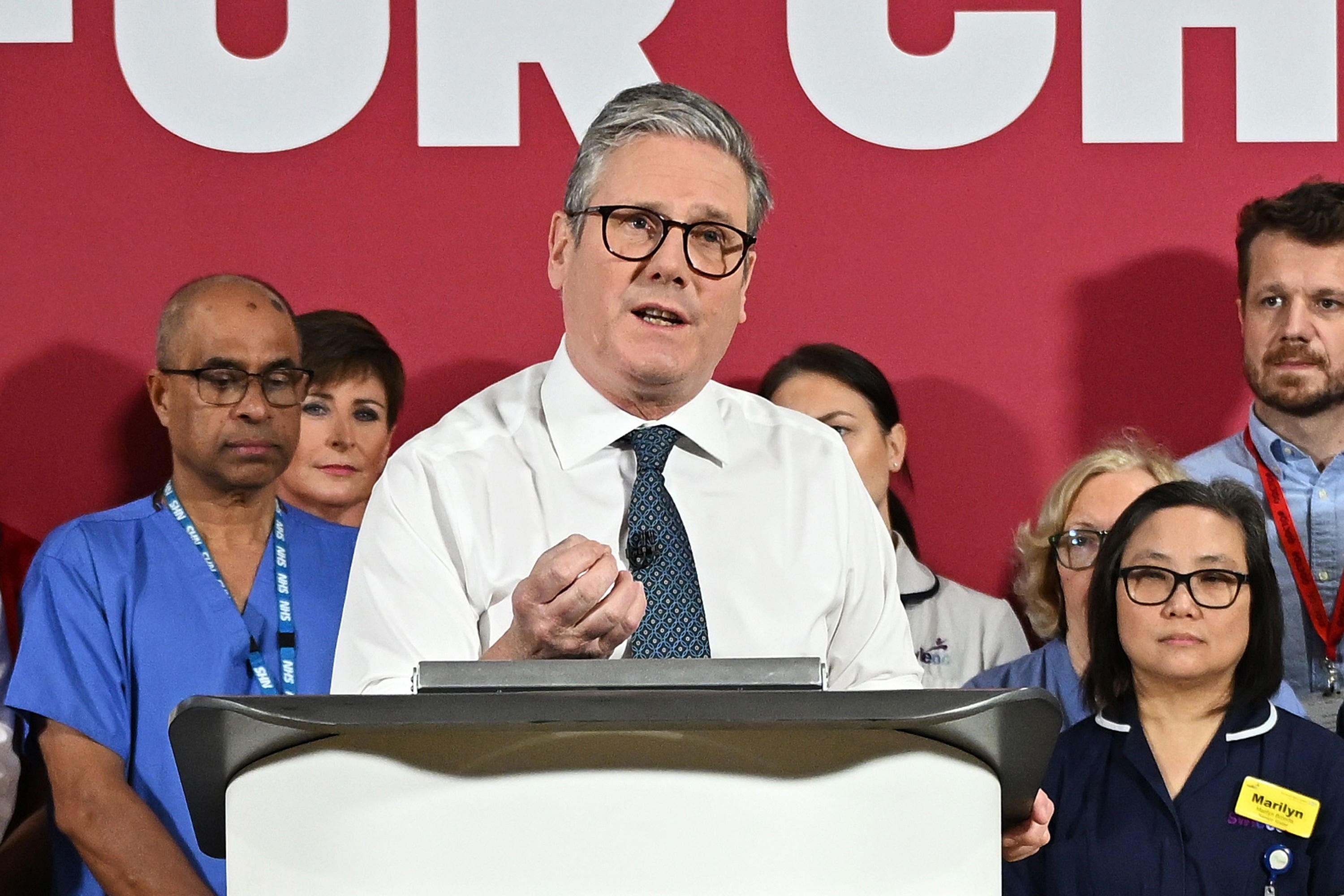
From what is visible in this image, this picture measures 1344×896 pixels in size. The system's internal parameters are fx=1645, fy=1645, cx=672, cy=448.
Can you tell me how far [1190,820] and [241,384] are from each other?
1.62 m

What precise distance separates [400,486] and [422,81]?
1.73 meters

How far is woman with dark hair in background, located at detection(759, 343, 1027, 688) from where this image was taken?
3021 mm

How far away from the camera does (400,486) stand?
1.70 meters

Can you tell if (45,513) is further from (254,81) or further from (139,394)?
(254,81)

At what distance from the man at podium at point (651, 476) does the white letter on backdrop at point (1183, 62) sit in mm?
1650

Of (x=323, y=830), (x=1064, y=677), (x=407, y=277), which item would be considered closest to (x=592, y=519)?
(x=323, y=830)

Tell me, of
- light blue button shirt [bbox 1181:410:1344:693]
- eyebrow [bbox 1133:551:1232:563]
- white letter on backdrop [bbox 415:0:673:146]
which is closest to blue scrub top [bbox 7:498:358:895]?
white letter on backdrop [bbox 415:0:673:146]

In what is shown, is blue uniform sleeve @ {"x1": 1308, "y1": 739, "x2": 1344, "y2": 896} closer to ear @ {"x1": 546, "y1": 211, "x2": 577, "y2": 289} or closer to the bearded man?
the bearded man

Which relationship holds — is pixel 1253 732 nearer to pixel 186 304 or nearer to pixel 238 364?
pixel 238 364

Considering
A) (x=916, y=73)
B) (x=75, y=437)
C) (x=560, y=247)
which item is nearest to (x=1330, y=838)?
(x=560, y=247)

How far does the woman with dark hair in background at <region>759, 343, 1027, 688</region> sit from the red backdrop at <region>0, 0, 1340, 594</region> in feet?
0.32

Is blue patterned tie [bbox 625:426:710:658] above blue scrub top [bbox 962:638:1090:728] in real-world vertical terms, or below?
above

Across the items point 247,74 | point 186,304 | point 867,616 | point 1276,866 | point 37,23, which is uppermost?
point 37,23

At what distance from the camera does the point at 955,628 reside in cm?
304
